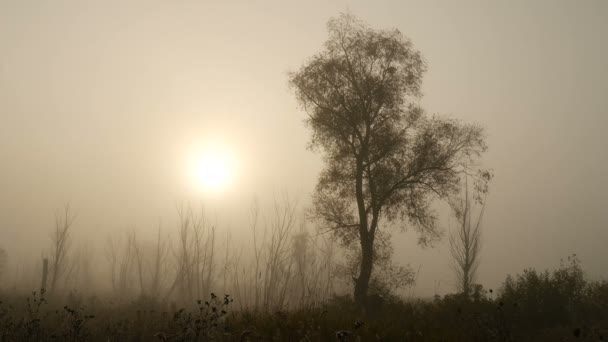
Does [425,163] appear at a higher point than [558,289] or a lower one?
higher

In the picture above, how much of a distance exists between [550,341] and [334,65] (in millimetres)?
14537

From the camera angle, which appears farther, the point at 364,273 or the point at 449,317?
the point at 364,273

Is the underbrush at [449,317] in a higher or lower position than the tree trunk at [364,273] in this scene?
lower

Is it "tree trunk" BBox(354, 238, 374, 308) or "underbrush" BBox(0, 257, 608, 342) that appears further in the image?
"tree trunk" BBox(354, 238, 374, 308)

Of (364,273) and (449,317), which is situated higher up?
(364,273)

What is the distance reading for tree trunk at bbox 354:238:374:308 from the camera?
17094 millimetres

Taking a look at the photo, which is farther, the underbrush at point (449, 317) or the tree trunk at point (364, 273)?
the tree trunk at point (364, 273)

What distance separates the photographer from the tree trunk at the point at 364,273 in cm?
1709

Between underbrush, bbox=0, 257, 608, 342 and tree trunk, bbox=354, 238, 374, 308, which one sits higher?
tree trunk, bbox=354, 238, 374, 308

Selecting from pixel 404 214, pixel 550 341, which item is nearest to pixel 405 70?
pixel 404 214

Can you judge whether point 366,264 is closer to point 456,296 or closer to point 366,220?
point 366,220

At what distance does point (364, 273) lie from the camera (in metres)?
17.4

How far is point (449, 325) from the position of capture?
12734 millimetres

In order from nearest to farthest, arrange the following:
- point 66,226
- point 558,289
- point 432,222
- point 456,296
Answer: point 558,289 < point 456,296 < point 432,222 < point 66,226
